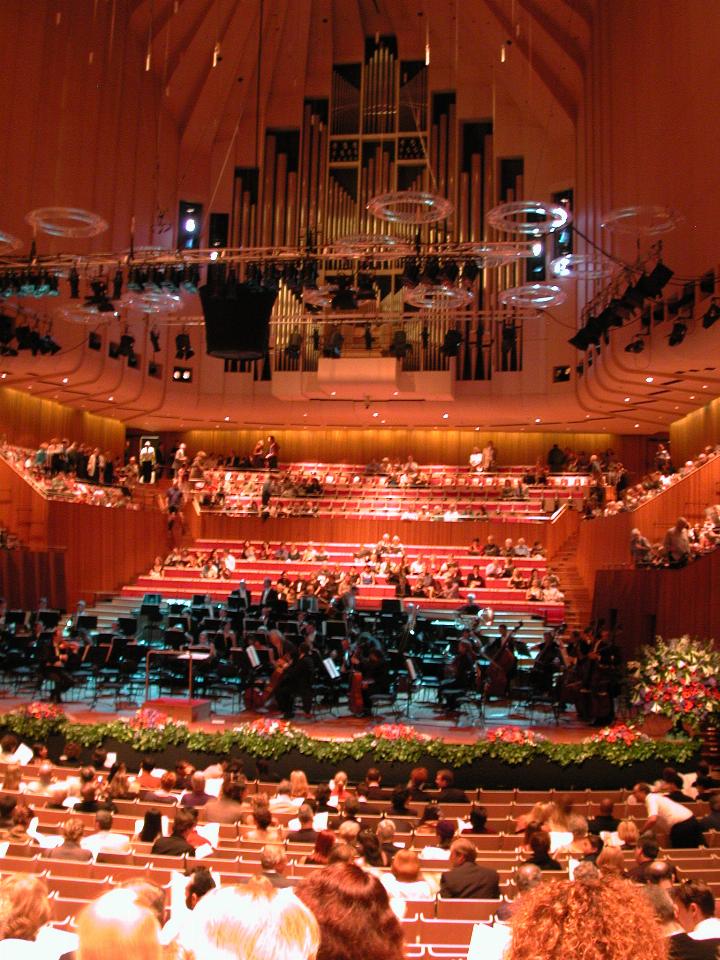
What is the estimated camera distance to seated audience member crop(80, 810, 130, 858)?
19.8 ft

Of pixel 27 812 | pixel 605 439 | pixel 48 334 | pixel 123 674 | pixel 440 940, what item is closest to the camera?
pixel 440 940

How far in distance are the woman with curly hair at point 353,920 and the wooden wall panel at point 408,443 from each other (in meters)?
29.2

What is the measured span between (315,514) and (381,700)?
391 inches

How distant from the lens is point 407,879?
17.7ft

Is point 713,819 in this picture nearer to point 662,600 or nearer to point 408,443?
point 662,600

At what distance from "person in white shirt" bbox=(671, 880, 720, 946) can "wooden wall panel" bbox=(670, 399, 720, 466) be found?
18.9 meters

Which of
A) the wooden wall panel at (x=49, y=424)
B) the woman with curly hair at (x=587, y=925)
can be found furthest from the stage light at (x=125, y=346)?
the woman with curly hair at (x=587, y=925)

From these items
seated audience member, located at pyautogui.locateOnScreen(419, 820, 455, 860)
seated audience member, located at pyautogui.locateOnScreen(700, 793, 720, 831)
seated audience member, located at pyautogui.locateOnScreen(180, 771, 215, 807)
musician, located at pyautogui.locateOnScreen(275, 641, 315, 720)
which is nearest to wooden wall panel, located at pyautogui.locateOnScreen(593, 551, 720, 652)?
musician, located at pyautogui.locateOnScreen(275, 641, 315, 720)

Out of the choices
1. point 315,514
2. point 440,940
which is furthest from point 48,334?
point 440,940

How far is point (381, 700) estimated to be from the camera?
1423 centimetres

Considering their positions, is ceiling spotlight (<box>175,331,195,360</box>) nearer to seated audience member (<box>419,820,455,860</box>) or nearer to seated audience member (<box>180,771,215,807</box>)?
seated audience member (<box>180,771,215,807</box>)

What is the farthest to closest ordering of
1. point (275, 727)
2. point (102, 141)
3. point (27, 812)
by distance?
point (102, 141)
point (275, 727)
point (27, 812)

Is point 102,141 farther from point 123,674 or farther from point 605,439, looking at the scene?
point 605,439

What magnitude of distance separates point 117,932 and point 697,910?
3686 mm
